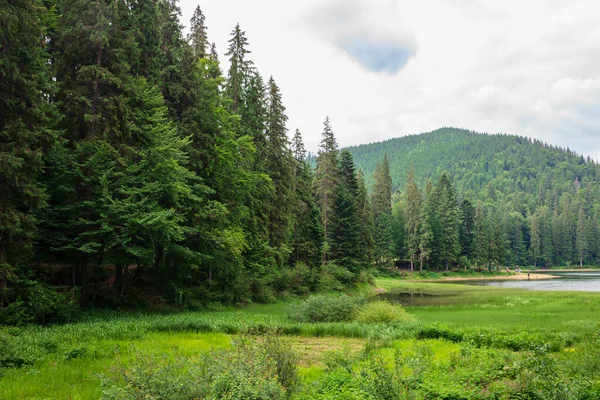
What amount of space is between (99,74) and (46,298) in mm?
10241

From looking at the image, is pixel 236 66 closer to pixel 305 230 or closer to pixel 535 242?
pixel 305 230

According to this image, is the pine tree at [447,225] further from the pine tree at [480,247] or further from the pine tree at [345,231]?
the pine tree at [345,231]

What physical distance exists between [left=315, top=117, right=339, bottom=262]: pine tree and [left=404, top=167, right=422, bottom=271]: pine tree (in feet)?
131

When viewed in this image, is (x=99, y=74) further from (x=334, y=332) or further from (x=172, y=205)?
(x=334, y=332)

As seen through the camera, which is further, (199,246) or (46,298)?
(199,246)

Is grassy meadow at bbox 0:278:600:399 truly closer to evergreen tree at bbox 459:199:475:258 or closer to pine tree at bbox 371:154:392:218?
pine tree at bbox 371:154:392:218

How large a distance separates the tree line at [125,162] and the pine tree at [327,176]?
44.8ft

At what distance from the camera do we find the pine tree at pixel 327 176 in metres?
49.2

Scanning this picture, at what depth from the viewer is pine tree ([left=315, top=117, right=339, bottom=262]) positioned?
49250mm

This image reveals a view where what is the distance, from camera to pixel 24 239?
583 inches

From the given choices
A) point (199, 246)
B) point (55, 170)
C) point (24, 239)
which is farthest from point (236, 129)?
point (24, 239)

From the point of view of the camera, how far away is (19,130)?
14.3 m

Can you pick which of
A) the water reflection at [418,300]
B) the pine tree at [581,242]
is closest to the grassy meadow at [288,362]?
the water reflection at [418,300]

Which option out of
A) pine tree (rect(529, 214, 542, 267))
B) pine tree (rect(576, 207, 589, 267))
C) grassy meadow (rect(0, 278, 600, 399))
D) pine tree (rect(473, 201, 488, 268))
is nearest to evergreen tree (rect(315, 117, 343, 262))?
grassy meadow (rect(0, 278, 600, 399))
